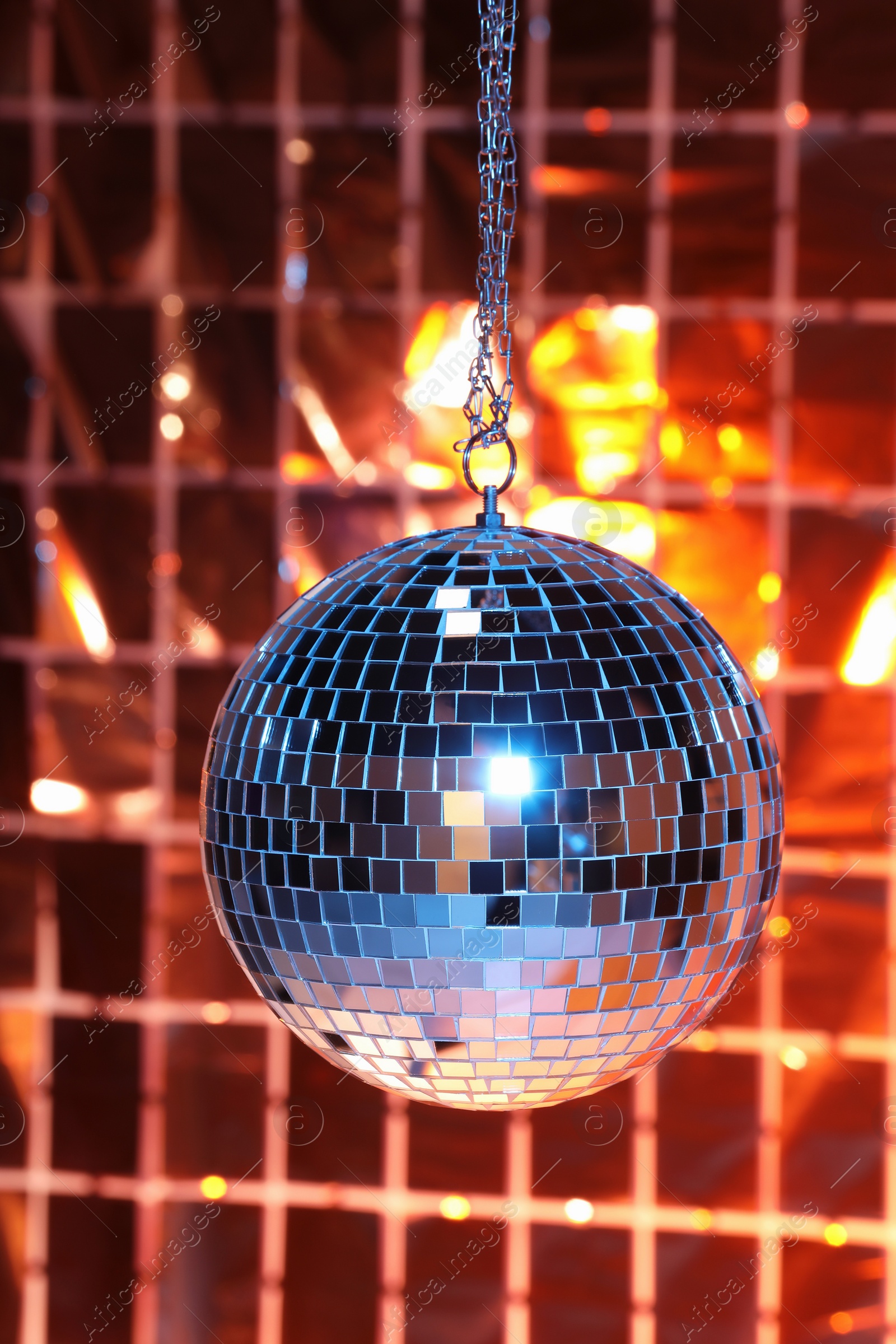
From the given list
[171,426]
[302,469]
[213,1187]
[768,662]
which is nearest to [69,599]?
[171,426]

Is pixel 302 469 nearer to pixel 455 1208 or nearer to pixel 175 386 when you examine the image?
pixel 175 386

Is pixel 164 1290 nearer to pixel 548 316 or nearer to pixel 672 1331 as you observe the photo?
pixel 672 1331

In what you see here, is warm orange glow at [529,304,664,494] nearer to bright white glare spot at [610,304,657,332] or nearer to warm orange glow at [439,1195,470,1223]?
bright white glare spot at [610,304,657,332]

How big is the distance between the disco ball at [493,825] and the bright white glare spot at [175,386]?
1388 mm

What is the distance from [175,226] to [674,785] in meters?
1.67

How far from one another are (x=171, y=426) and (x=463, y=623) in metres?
1.48

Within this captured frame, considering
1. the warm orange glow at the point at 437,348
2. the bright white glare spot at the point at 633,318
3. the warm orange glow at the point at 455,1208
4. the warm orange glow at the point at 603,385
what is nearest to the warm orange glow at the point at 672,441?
the warm orange glow at the point at 603,385

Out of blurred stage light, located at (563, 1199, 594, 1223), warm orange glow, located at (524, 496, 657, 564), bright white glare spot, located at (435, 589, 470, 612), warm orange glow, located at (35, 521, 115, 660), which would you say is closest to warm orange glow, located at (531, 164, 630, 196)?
warm orange glow, located at (524, 496, 657, 564)

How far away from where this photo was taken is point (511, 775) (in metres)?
0.66

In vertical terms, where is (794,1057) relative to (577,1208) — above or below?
above

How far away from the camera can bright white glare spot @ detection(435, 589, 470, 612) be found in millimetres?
708

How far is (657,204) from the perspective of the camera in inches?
76.6

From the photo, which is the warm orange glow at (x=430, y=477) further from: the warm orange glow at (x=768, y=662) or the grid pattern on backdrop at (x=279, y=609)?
the warm orange glow at (x=768, y=662)

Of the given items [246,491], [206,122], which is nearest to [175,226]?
[206,122]
